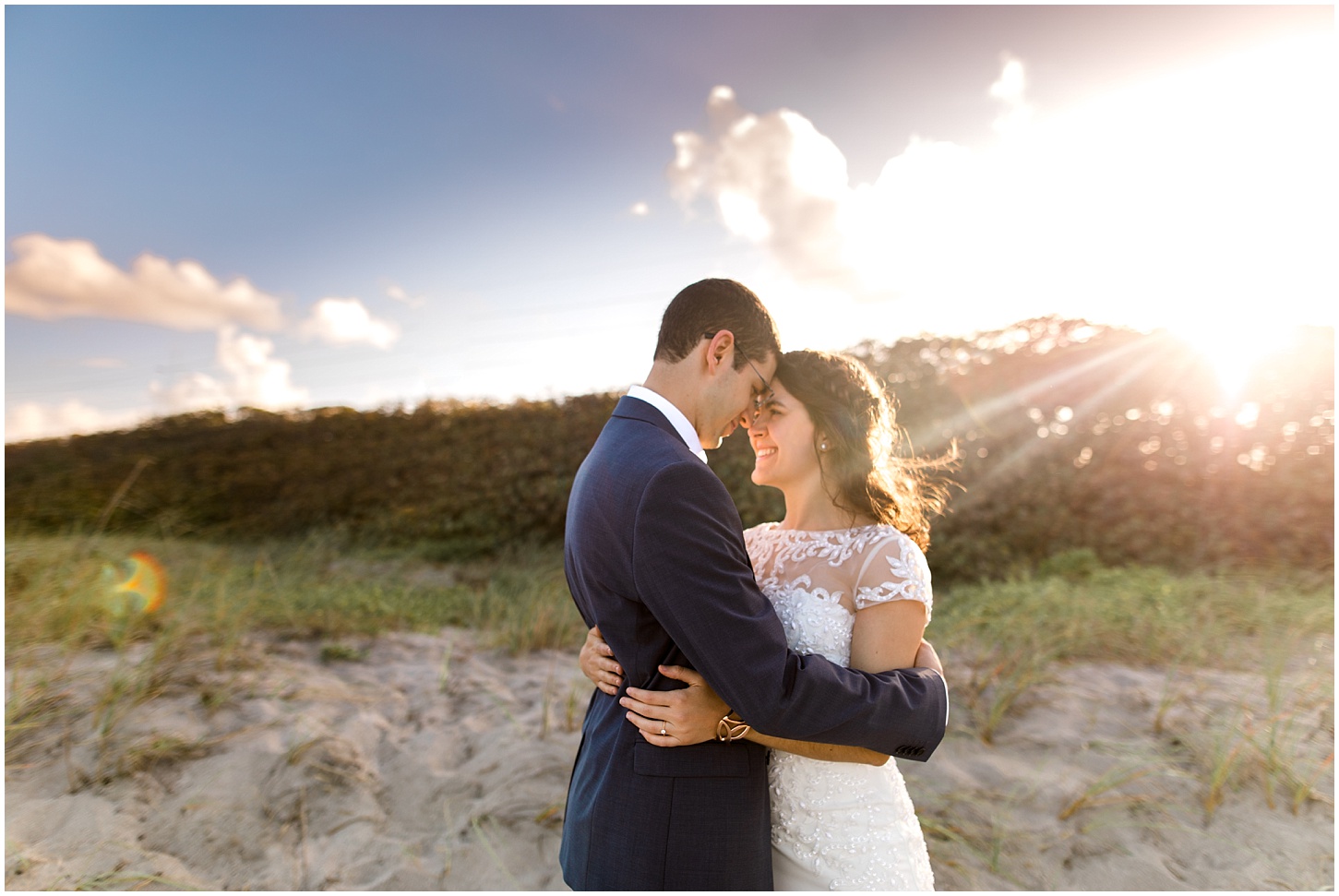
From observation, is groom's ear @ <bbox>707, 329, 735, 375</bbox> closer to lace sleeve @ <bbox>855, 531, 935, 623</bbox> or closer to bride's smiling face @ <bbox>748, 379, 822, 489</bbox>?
bride's smiling face @ <bbox>748, 379, 822, 489</bbox>

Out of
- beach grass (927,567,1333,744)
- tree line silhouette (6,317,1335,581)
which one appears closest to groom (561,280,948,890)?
beach grass (927,567,1333,744)

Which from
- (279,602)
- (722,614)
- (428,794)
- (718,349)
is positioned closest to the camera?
(722,614)

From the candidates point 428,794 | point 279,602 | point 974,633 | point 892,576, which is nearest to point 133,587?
point 279,602

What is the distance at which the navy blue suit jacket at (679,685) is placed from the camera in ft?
5.20

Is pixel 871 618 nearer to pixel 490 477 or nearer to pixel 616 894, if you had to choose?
pixel 616 894

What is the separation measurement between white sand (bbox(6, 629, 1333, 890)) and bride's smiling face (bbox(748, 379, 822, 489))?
2.11 meters

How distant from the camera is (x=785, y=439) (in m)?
2.33

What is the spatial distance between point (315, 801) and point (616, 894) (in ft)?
7.93

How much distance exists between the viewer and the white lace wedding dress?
80.8 inches

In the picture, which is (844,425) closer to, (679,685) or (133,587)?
(679,685)

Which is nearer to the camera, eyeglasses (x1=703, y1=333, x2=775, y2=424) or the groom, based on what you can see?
the groom

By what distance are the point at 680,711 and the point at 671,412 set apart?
77 cm

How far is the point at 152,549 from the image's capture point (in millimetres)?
8812

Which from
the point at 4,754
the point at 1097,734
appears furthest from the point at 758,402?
the point at 4,754
